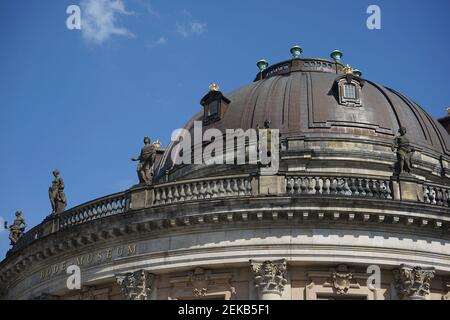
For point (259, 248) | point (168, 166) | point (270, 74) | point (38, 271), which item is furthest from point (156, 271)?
point (270, 74)

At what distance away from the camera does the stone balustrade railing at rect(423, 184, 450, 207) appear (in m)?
29.5

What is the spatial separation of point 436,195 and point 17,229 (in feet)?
53.7

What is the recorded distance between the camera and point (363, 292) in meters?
28.0

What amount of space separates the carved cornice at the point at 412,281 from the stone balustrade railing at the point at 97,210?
9.18 m

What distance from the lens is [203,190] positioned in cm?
2972

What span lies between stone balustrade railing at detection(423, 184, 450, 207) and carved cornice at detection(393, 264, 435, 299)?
99.7 inches

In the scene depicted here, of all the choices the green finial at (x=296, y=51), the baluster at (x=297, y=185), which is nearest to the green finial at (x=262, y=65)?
the green finial at (x=296, y=51)

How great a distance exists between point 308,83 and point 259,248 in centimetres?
1390

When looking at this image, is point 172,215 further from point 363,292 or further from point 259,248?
point 363,292

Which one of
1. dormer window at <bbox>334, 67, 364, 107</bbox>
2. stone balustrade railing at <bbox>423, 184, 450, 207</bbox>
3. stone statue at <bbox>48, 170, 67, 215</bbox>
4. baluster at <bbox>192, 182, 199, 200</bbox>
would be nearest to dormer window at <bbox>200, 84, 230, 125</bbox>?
dormer window at <bbox>334, 67, 364, 107</bbox>

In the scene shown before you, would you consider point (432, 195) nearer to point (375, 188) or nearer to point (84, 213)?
point (375, 188)

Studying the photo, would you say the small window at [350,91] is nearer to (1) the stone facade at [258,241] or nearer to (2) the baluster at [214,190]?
(1) the stone facade at [258,241]

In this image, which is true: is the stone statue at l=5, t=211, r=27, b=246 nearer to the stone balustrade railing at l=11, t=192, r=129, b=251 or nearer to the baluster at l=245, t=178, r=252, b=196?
the stone balustrade railing at l=11, t=192, r=129, b=251
